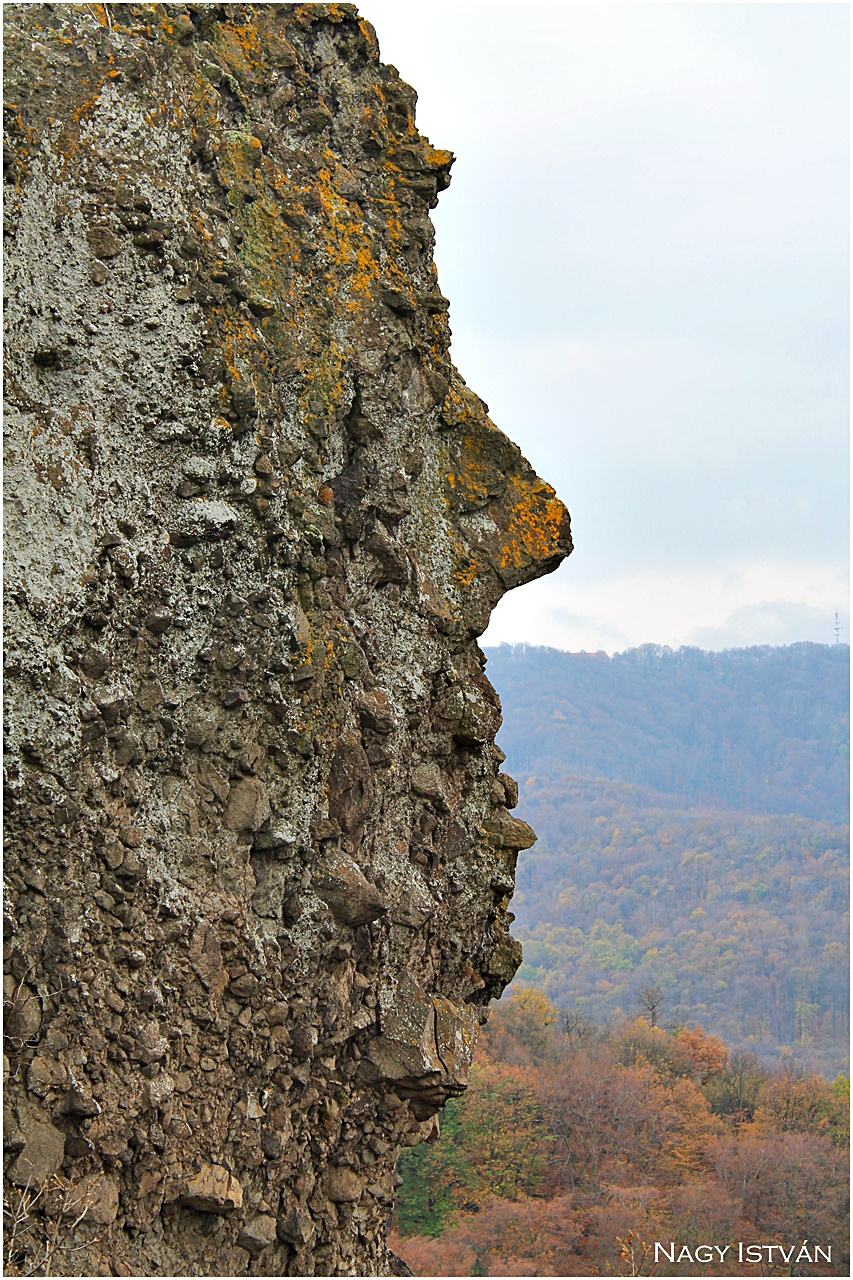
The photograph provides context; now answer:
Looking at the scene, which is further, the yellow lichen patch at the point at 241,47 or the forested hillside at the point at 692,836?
the forested hillside at the point at 692,836

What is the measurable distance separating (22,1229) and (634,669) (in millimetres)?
161330

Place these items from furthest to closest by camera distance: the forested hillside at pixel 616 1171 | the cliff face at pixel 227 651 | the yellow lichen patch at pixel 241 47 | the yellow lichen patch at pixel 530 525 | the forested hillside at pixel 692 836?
the forested hillside at pixel 692 836, the forested hillside at pixel 616 1171, the yellow lichen patch at pixel 530 525, the yellow lichen patch at pixel 241 47, the cliff face at pixel 227 651

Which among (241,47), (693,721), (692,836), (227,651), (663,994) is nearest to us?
(227,651)

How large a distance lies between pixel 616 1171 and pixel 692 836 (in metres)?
77.3

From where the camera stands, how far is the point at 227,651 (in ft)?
16.6

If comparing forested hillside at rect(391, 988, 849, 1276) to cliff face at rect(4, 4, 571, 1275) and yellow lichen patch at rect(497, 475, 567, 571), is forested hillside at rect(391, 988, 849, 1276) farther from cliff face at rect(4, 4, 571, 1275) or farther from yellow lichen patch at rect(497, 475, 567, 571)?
yellow lichen patch at rect(497, 475, 567, 571)

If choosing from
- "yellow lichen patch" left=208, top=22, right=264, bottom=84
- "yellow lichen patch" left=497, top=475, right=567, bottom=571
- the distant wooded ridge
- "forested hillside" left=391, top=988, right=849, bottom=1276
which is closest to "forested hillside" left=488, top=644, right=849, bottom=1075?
the distant wooded ridge

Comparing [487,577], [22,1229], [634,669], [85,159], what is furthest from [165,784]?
[634,669]

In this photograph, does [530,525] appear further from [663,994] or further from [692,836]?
[692,836]

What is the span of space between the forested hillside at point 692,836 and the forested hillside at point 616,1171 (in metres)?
25.9

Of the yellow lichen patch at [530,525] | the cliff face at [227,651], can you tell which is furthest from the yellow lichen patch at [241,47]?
the yellow lichen patch at [530,525]

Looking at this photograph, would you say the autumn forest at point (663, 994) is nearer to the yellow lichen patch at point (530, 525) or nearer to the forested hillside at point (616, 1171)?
the forested hillside at point (616, 1171)

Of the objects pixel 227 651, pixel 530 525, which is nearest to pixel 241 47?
pixel 530 525

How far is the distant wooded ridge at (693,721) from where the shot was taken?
139000 millimetres
